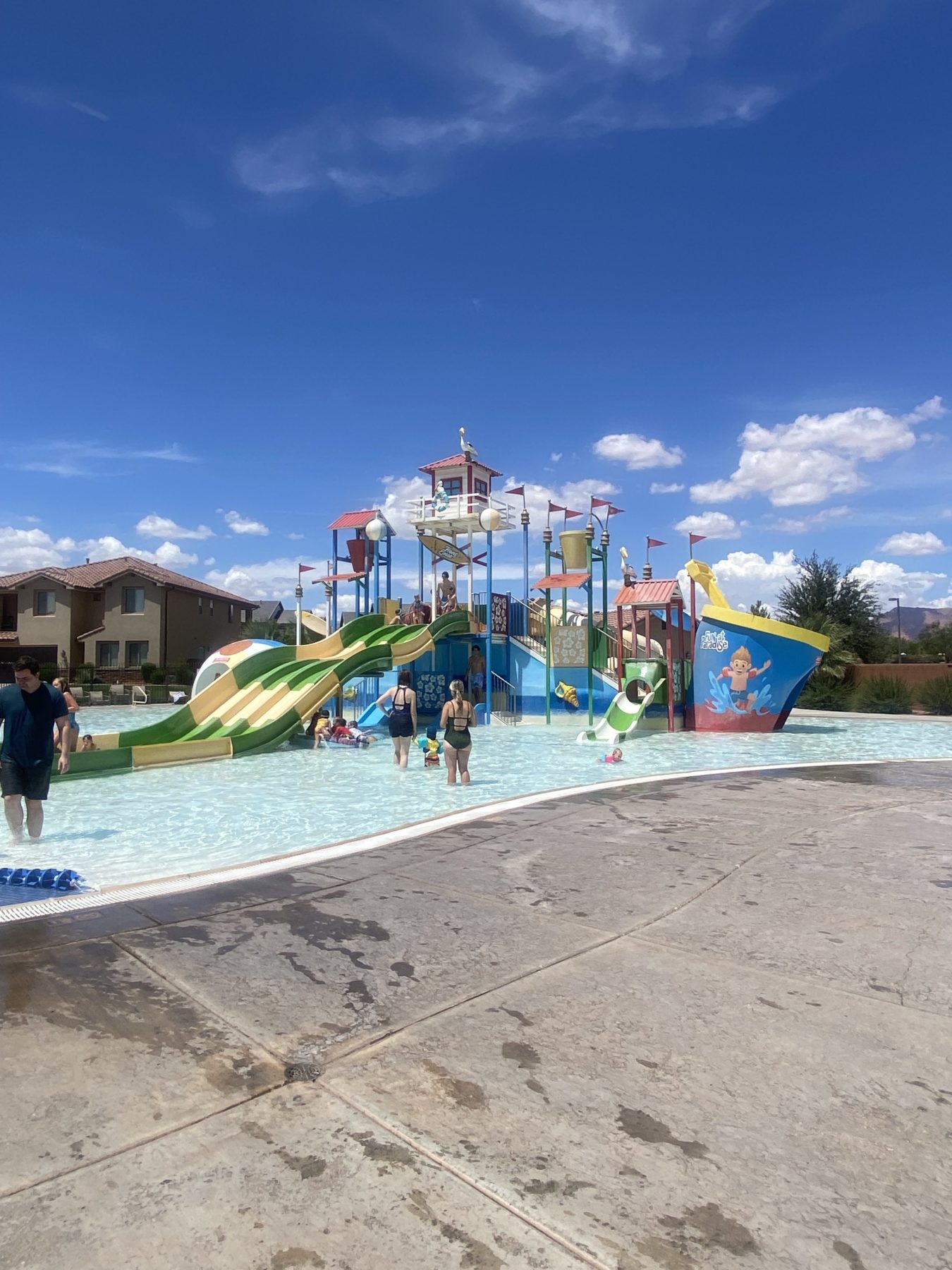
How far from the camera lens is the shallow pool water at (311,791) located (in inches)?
305

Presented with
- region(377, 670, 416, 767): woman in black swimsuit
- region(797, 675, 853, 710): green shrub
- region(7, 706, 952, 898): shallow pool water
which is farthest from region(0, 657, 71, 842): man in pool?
region(797, 675, 853, 710): green shrub

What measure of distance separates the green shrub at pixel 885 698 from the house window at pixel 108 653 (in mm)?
33707

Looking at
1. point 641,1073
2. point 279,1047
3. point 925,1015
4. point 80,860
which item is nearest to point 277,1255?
point 279,1047

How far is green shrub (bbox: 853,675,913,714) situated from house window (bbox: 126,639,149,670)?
1267 inches

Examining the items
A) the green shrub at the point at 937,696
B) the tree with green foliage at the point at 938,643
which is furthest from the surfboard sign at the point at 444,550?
the tree with green foliage at the point at 938,643

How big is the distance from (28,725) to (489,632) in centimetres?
1708

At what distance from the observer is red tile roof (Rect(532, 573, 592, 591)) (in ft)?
74.1

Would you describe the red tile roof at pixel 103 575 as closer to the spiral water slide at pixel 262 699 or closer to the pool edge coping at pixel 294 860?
the spiral water slide at pixel 262 699

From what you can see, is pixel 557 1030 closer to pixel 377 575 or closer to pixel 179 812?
pixel 179 812

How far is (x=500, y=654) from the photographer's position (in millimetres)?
26094

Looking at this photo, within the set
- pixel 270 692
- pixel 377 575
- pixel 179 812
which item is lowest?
pixel 179 812

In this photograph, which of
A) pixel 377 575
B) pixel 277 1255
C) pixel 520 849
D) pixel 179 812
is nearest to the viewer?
pixel 277 1255

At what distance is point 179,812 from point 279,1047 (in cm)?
717

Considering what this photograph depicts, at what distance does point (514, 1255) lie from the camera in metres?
2.23
